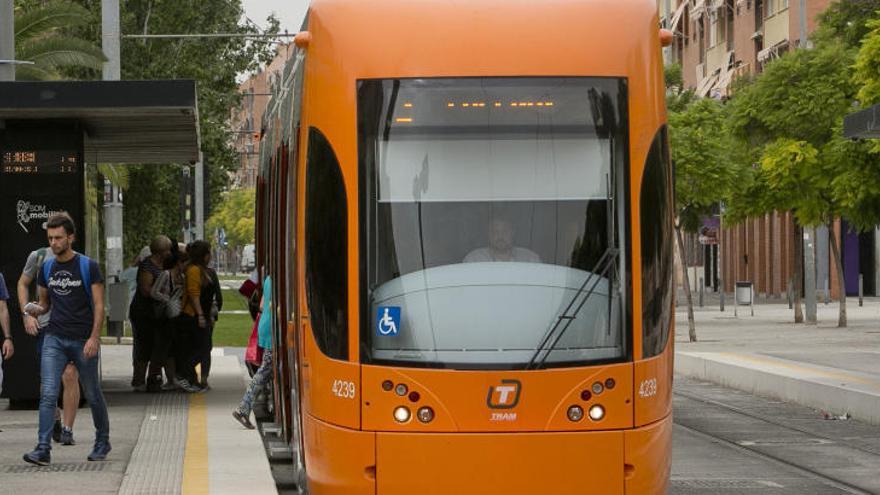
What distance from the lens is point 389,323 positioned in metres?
10.4

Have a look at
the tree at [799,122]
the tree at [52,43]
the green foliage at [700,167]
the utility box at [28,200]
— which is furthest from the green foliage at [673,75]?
the utility box at [28,200]

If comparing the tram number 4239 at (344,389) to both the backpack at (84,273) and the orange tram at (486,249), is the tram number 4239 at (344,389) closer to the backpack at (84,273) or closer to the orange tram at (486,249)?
the orange tram at (486,249)

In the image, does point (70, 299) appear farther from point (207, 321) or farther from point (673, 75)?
point (673, 75)

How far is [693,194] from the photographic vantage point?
121ft

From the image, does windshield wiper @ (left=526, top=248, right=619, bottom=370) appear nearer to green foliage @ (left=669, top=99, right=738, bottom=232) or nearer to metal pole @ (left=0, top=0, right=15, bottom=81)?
metal pole @ (left=0, top=0, right=15, bottom=81)

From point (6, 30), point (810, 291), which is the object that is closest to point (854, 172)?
point (810, 291)

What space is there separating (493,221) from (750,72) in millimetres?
62143

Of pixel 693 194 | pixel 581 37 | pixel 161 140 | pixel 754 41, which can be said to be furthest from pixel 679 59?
pixel 581 37

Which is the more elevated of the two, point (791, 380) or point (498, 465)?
point (498, 465)

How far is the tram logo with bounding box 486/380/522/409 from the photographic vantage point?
33.1 ft

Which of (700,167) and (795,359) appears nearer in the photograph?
(795,359)

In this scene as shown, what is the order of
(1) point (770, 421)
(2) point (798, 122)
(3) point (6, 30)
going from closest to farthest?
(1) point (770, 421), (3) point (6, 30), (2) point (798, 122)

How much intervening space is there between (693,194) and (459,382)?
89.5ft

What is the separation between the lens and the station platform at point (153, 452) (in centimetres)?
1277
